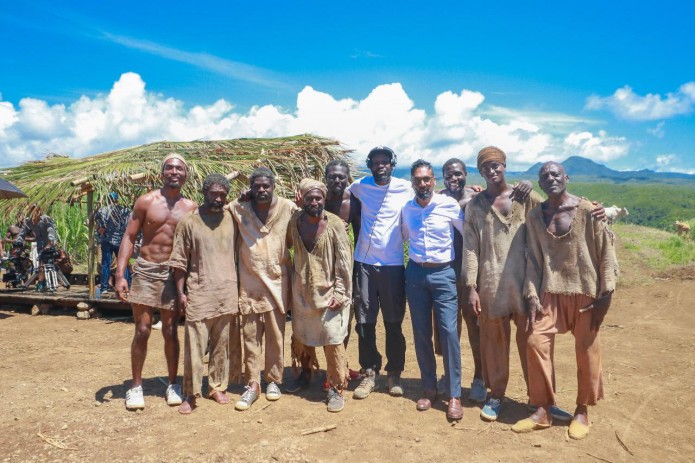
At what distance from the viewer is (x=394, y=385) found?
453 cm

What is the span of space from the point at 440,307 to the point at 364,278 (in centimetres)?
66

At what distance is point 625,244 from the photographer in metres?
14.4

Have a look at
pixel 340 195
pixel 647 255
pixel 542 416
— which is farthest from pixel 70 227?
pixel 647 255

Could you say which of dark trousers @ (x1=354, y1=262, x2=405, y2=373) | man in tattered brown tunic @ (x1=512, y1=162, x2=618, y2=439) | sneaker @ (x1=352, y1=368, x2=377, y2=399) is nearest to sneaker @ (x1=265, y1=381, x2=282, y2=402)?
sneaker @ (x1=352, y1=368, x2=377, y2=399)

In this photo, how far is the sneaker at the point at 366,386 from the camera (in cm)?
440

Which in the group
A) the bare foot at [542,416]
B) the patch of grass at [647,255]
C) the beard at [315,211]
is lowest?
the bare foot at [542,416]

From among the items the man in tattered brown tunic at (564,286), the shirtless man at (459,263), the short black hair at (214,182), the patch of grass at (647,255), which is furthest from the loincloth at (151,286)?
the patch of grass at (647,255)

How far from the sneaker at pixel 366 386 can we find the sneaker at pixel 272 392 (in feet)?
2.09

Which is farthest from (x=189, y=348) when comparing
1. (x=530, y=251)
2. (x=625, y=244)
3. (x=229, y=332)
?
(x=625, y=244)

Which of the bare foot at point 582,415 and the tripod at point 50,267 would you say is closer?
the bare foot at point 582,415

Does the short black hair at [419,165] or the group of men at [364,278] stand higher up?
the short black hair at [419,165]

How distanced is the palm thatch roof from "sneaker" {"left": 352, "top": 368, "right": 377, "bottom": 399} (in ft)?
12.0

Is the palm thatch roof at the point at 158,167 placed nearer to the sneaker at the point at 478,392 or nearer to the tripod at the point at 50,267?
the tripod at the point at 50,267

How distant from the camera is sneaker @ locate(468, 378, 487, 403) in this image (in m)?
4.35
